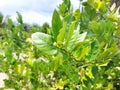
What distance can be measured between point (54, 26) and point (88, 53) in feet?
0.66

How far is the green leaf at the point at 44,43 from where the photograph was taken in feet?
3.12

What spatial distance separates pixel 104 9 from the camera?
1472mm

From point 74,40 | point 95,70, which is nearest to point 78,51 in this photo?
point 74,40

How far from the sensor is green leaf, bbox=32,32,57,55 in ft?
3.12

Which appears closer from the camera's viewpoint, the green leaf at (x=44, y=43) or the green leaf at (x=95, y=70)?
the green leaf at (x=44, y=43)

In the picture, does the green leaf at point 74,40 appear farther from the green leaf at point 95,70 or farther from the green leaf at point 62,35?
the green leaf at point 95,70

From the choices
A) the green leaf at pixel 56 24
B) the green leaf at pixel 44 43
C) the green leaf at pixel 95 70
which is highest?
the green leaf at pixel 56 24

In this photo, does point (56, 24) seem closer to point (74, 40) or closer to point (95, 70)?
point (74, 40)

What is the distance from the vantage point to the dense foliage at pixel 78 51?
97cm

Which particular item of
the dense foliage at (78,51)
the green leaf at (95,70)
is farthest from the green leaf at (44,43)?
the green leaf at (95,70)

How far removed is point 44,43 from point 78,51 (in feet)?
0.41

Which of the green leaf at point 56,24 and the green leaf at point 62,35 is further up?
the green leaf at point 56,24

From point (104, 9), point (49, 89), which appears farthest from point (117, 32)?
point (49, 89)

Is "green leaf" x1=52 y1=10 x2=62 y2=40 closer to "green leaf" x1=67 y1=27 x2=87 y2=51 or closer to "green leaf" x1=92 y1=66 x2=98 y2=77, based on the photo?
"green leaf" x1=67 y1=27 x2=87 y2=51
